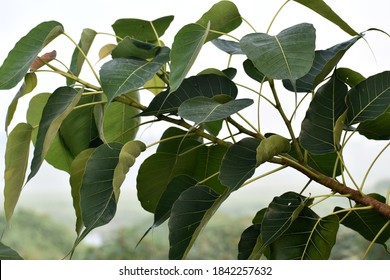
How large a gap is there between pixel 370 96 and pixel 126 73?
329 millimetres

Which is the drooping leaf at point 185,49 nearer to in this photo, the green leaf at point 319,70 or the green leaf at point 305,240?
the green leaf at point 319,70

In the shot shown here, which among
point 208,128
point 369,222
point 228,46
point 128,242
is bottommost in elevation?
point 128,242

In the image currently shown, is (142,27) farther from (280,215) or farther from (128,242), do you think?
(128,242)

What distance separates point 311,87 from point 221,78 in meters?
0.13

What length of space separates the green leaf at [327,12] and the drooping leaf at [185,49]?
0.14m

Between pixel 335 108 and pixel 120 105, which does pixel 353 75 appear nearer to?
pixel 335 108

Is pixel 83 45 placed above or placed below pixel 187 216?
above

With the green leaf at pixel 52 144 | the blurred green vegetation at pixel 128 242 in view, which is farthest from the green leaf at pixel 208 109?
the blurred green vegetation at pixel 128 242

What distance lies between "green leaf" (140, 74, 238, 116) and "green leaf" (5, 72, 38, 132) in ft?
0.55

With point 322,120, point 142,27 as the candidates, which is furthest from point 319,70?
point 142,27

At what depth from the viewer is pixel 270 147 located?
2.82ft

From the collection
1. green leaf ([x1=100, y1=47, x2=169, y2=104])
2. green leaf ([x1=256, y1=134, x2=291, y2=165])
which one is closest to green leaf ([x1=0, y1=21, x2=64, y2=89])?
green leaf ([x1=100, y1=47, x2=169, y2=104])
